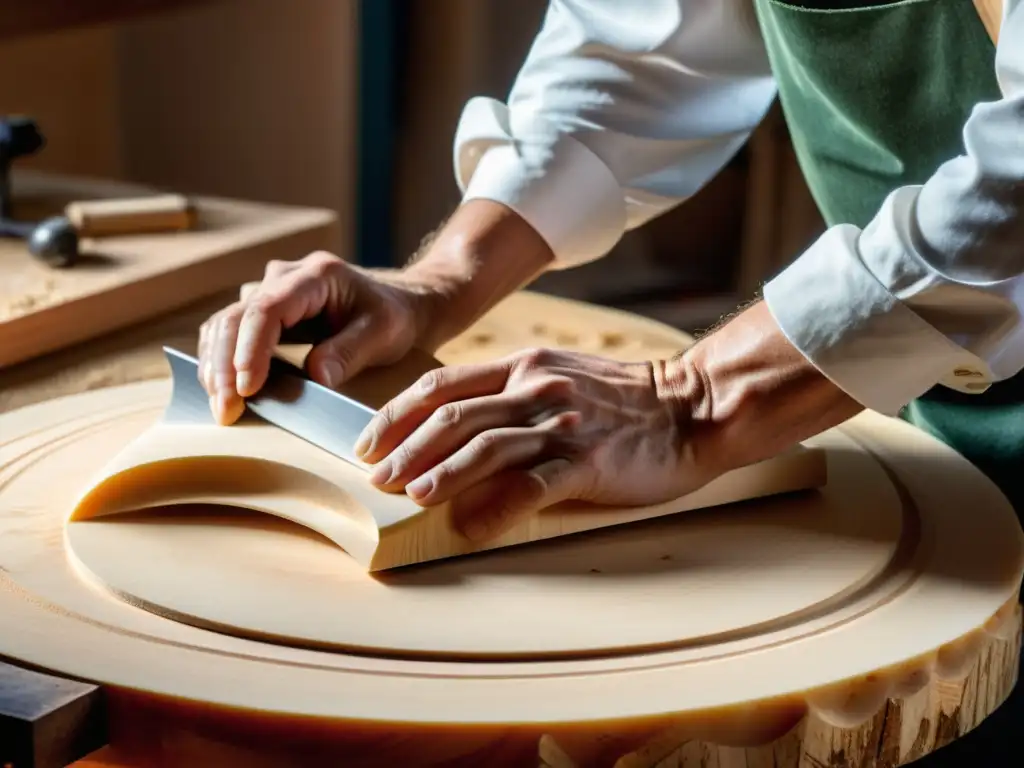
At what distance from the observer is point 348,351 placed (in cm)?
104

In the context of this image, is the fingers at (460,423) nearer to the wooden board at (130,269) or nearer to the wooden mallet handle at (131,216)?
the wooden board at (130,269)

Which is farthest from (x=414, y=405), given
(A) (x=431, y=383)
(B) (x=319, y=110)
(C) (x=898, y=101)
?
(B) (x=319, y=110)

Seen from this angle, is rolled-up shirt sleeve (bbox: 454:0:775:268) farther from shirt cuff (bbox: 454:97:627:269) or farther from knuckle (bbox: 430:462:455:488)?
knuckle (bbox: 430:462:455:488)

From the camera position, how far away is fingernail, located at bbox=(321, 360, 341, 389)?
1005 mm

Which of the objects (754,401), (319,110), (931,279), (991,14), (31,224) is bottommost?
(319,110)

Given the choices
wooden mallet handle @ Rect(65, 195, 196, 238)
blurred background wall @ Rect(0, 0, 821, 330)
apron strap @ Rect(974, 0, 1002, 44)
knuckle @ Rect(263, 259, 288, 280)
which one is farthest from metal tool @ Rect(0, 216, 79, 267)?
blurred background wall @ Rect(0, 0, 821, 330)

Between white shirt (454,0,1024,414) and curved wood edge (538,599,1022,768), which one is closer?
curved wood edge (538,599,1022,768)

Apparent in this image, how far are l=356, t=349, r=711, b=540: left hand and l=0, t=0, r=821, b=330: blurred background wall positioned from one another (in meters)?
2.13

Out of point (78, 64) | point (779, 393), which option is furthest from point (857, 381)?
point (78, 64)

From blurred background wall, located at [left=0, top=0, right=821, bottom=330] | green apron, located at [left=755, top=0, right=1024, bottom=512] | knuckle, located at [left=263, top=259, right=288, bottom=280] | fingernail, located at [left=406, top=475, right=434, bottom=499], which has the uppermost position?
green apron, located at [left=755, top=0, right=1024, bottom=512]

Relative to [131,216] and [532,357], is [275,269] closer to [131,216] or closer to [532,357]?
[532,357]

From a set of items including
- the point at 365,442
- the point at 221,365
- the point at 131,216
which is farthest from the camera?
the point at 131,216

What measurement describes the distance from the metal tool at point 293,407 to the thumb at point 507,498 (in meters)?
0.08

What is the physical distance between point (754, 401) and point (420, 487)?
0.25 m
